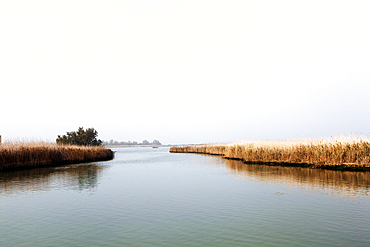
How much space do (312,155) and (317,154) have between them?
0.73 meters

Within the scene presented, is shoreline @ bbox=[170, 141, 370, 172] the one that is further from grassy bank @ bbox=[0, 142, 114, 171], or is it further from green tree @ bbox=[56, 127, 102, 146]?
green tree @ bbox=[56, 127, 102, 146]

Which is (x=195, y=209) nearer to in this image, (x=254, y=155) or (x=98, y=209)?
(x=98, y=209)

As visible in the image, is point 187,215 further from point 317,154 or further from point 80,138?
point 80,138

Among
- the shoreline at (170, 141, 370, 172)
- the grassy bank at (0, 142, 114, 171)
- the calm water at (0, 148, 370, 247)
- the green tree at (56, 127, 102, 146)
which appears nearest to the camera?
the calm water at (0, 148, 370, 247)

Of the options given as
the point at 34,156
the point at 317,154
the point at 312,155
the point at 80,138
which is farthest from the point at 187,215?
the point at 80,138

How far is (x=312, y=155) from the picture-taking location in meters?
24.3

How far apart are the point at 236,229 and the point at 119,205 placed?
5088 millimetres

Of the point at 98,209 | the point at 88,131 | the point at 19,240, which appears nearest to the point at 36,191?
the point at 98,209

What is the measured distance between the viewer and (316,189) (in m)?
13.7

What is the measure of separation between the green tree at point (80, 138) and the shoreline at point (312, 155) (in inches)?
1464

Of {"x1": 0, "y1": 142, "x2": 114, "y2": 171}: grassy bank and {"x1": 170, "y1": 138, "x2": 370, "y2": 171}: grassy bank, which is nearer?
{"x1": 170, "y1": 138, "x2": 370, "y2": 171}: grassy bank

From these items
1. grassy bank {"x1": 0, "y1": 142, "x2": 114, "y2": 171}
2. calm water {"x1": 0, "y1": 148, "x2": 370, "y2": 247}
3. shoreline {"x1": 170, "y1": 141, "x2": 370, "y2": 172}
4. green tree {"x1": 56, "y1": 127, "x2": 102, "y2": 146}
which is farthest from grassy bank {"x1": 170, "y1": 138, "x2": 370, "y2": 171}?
green tree {"x1": 56, "y1": 127, "x2": 102, "y2": 146}

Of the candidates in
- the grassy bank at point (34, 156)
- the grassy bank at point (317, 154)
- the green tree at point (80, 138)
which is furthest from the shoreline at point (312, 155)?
the green tree at point (80, 138)

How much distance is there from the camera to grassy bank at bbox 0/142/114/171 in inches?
908
